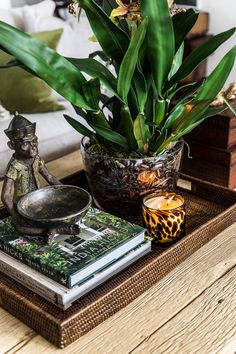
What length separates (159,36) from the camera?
94cm

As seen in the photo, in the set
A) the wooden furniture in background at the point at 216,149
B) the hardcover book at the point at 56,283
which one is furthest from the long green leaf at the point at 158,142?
the wooden furniture in background at the point at 216,149

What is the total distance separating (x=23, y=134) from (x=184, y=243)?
0.39m

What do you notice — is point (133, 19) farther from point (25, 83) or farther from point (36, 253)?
point (25, 83)

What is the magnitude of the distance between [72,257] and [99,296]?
3.4 inches

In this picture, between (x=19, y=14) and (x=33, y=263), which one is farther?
(x=19, y=14)

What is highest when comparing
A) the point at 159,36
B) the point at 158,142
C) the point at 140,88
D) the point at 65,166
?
the point at 159,36

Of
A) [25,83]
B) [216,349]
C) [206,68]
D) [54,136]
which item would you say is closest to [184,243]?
[216,349]

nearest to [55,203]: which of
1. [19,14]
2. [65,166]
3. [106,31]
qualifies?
[106,31]

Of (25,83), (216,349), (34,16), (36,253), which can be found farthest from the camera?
(34,16)

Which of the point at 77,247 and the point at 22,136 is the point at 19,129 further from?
the point at 77,247

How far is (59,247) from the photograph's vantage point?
2.93 feet

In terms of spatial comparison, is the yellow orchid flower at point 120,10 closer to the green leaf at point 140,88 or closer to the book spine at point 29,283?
the green leaf at point 140,88

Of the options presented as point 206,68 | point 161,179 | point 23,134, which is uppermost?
point 23,134

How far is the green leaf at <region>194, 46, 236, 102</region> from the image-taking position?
98cm
